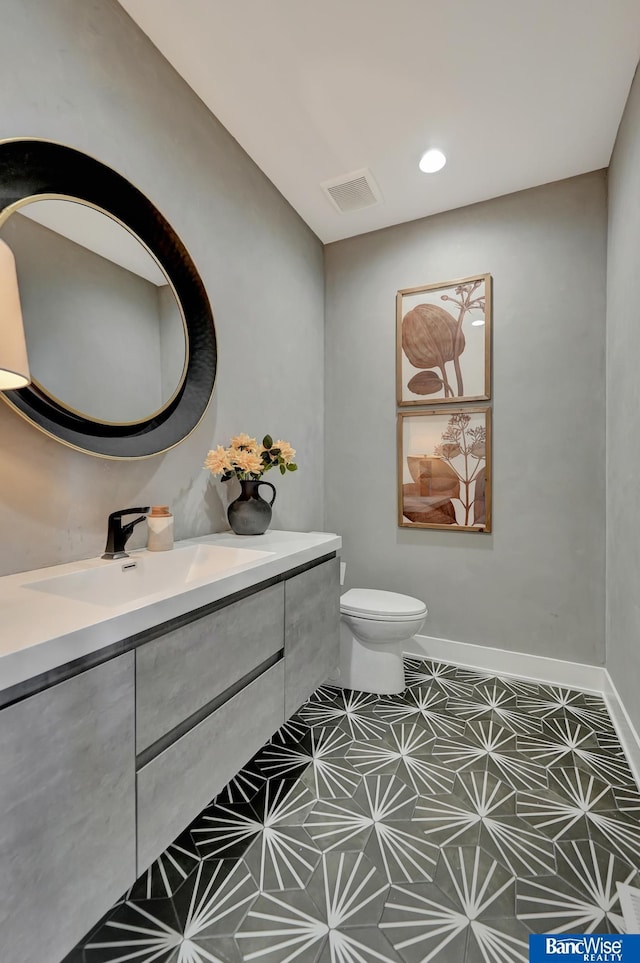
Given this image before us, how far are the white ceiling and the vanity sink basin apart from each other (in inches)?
73.7

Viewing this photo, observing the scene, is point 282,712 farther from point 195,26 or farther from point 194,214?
point 195,26

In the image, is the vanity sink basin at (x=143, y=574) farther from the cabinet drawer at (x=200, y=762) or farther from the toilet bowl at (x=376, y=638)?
the toilet bowl at (x=376, y=638)

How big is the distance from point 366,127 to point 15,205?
1.57m

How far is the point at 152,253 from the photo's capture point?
1551mm

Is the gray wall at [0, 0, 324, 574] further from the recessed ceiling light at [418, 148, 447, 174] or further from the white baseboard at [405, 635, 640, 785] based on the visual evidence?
the white baseboard at [405, 635, 640, 785]

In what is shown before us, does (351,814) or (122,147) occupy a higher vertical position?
(122,147)

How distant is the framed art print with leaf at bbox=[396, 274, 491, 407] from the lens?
244 cm

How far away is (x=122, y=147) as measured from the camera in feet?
4.82

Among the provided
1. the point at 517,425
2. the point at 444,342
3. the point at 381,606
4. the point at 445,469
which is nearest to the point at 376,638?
the point at 381,606

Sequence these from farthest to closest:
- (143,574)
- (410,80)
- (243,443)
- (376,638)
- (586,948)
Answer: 1. (376,638)
2. (243,443)
3. (410,80)
4. (143,574)
5. (586,948)

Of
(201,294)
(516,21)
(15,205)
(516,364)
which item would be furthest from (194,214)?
(516,364)

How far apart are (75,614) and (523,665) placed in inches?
91.9

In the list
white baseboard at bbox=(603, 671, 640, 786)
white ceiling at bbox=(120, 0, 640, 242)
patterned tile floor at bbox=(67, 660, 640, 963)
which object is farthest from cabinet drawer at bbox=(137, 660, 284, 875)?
white ceiling at bbox=(120, 0, 640, 242)

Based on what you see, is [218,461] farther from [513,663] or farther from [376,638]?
[513,663]
